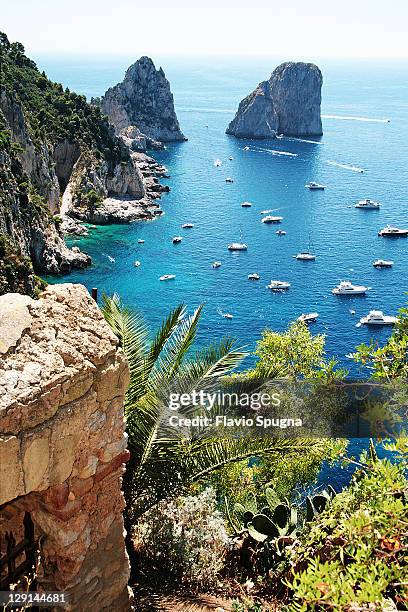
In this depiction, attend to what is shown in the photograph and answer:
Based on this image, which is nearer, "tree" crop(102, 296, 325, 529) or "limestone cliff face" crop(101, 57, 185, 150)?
"tree" crop(102, 296, 325, 529)

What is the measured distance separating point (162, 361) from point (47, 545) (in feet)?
10.9

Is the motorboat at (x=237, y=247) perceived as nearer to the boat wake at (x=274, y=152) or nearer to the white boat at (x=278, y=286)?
the white boat at (x=278, y=286)

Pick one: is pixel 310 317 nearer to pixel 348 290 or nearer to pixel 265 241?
pixel 348 290

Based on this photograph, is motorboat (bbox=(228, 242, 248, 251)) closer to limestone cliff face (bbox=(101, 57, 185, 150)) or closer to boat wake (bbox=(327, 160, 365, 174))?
boat wake (bbox=(327, 160, 365, 174))

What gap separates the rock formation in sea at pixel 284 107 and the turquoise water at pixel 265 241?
5.40m

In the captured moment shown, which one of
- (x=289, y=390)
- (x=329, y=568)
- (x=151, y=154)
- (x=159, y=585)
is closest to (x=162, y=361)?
(x=289, y=390)

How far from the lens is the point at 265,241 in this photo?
209 ft

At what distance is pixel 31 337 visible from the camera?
4691 mm

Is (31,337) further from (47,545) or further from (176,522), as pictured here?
(176,522)

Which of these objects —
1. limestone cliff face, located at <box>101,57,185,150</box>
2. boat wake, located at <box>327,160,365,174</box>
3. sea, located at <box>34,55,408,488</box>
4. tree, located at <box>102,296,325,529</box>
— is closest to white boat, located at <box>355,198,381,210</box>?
sea, located at <box>34,55,408,488</box>

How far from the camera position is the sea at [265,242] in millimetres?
46125

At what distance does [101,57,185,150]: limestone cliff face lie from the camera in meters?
118

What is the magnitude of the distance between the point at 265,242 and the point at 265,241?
369mm

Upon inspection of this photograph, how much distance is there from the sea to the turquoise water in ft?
0.42
